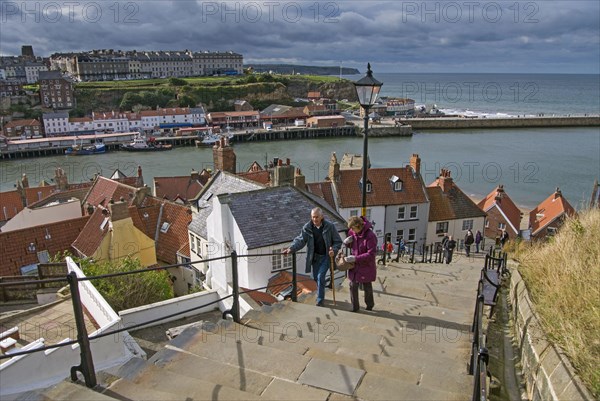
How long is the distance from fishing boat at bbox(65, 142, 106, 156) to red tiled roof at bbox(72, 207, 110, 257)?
212 feet

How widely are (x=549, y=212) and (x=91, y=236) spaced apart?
97.4ft

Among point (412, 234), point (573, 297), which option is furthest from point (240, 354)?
point (412, 234)

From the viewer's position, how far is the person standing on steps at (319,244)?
672 centimetres

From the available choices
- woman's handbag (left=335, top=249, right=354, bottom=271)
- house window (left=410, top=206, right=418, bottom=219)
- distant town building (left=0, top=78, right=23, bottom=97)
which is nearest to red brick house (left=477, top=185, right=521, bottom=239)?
house window (left=410, top=206, right=418, bottom=219)

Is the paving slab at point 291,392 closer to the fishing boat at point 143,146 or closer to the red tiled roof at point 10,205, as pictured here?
the red tiled roof at point 10,205

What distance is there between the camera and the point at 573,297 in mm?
4809

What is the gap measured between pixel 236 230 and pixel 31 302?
6.47 metres

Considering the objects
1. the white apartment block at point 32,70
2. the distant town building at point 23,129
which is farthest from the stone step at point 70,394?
the white apartment block at point 32,70

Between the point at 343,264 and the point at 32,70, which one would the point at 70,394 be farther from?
the point at 32,70

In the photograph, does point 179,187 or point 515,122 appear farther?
point 515,122

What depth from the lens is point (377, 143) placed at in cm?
8675

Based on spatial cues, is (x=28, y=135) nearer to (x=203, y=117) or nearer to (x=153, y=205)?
(x=203, y=117)

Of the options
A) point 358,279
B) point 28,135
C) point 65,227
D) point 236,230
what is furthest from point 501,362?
point 28,135

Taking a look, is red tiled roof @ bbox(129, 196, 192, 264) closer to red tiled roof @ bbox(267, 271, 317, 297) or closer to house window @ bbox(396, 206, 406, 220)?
red tiled roof @ bbox(267, 271, 317, 297)
